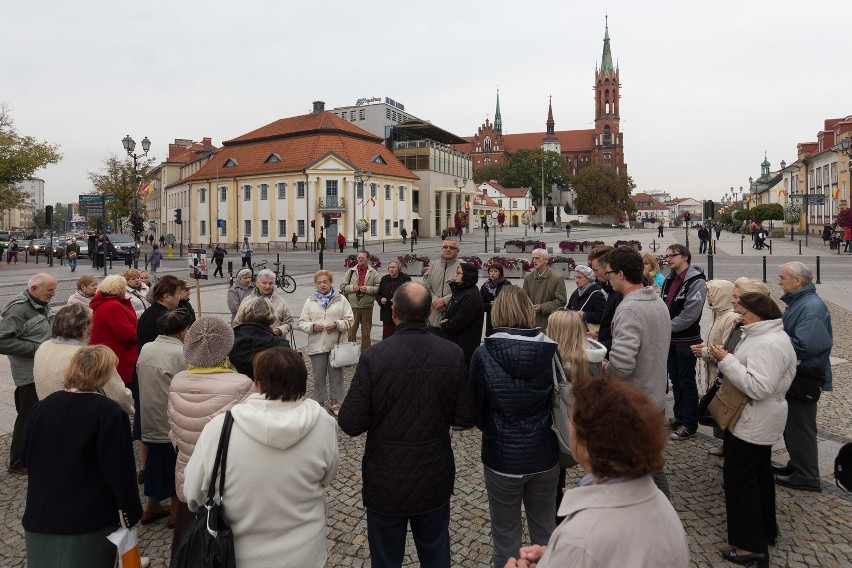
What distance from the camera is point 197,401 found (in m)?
3.62

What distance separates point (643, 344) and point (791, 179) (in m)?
87.9

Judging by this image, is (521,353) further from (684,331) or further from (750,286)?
(684,331)

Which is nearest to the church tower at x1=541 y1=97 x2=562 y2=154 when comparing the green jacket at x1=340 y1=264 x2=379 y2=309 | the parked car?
the parked car

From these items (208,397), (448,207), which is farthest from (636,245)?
(448,207)

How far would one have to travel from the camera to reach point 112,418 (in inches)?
127

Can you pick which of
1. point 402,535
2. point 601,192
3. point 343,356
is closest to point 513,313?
point 402,535

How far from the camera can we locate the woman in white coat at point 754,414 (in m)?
4.04

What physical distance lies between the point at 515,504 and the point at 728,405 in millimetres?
1800

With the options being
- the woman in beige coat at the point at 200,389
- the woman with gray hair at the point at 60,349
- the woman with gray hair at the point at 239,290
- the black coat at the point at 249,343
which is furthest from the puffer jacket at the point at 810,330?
the woman with gray hair at the point at 239,290

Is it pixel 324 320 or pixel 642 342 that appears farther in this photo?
pixel 324 320

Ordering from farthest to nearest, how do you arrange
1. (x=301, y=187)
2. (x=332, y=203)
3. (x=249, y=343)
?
(x=301, y=187) < (x=332, y=203) < (x=249, y=343)

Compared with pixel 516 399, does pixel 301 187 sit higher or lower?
higher

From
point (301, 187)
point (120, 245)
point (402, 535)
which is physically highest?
point (301, 187)

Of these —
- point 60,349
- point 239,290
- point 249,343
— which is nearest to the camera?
point 60,349
